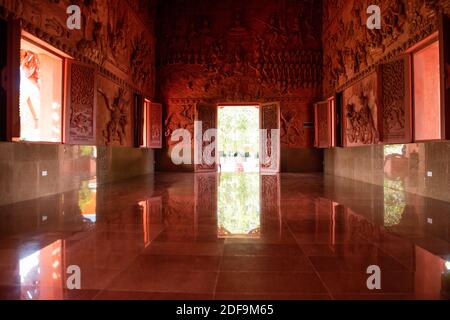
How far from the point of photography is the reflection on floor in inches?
92.8

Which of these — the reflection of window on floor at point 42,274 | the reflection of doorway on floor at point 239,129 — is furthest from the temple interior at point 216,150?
the reflection of doorway on floor at point 239,129

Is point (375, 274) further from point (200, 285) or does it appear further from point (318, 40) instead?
point (318, 40)

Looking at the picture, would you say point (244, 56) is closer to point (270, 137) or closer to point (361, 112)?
point (270, 137)

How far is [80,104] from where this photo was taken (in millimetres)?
8281

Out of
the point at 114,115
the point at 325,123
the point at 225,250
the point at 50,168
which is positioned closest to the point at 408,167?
the point at 225,250

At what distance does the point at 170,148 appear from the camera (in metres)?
16.0

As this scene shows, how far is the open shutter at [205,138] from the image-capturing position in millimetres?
15778

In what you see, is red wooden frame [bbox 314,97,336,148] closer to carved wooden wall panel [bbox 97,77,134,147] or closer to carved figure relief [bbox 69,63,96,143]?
carved wooden wall panel [bbox 97,77,134,147]

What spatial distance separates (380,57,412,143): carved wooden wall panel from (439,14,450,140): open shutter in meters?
1.75

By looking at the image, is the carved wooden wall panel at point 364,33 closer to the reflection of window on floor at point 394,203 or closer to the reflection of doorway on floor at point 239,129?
the reflection of window on floor at point 394,203

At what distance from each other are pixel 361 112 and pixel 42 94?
8.93 meters

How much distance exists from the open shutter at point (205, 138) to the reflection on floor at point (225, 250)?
992 centimetres
